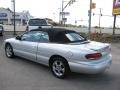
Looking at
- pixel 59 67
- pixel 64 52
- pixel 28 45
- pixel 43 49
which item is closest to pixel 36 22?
pixel 28 45

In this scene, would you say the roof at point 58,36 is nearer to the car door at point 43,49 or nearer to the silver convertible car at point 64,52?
the silver convertible car at point 64,52

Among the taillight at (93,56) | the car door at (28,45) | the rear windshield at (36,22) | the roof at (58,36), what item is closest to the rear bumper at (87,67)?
the taillight at (93,56)

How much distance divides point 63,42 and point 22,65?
209 cm

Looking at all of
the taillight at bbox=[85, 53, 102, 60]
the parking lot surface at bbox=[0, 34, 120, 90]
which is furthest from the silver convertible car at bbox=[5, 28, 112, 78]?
the parking lot surface at bbox=[0, 34, 120, 90]

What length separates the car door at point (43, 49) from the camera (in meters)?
7.15

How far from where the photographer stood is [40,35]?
7711mm

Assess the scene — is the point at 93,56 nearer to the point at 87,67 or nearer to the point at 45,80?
the point at 87,67

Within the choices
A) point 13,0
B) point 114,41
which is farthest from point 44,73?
point 13,0

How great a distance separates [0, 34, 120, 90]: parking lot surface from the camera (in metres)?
6.01

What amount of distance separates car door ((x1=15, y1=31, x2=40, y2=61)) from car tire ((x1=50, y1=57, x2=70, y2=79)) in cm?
100

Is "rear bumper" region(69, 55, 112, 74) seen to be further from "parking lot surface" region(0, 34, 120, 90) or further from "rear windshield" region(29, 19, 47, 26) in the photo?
"rear windshield" region(29, 19, 47, 26)

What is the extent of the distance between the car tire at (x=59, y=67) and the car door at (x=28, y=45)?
1004 millimetres

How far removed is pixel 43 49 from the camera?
7.25 meters

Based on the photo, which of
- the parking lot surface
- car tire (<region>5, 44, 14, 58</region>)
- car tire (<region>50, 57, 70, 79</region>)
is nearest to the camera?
the parking lot surface
